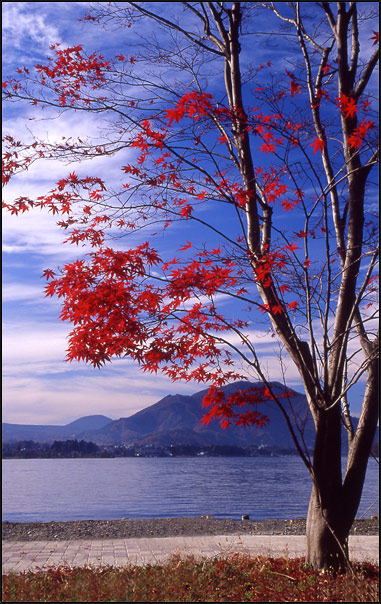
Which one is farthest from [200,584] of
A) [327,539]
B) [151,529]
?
[151,529]

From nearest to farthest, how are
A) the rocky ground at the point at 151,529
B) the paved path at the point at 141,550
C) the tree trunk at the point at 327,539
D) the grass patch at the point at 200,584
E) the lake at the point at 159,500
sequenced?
the grass patch at the point at 200,584 < the tree trunk at the point at 327,539 < the paved path at the point at 141,550 < the rocky ground at the point at 151,529 < the lake at the point at 159,500

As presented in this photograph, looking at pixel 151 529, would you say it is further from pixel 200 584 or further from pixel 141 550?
pixel 200 584

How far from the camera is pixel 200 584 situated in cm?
678

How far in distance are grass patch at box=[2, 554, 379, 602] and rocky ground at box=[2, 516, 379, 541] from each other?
221 inches

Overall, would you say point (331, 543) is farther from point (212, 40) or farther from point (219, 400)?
point (212, 40)

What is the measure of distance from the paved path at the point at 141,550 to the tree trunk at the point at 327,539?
1.23m

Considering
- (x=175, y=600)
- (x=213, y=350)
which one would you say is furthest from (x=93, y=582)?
(x=213, y=350)

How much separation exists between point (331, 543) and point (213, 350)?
9.80 feet

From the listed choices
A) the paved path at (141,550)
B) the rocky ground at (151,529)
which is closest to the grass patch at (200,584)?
the paved path at (141,550)

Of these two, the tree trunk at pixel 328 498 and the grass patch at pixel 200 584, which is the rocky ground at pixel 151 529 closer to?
the grass patch at pixel 200 584

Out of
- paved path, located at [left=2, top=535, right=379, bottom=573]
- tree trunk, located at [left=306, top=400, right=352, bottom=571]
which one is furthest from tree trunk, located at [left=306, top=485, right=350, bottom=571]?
paved path, located at [left=2, top=535, right=379, bottom=573]

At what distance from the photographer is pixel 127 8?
26.0ft

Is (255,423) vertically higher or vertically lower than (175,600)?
higher

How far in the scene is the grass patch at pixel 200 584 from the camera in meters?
6.38
